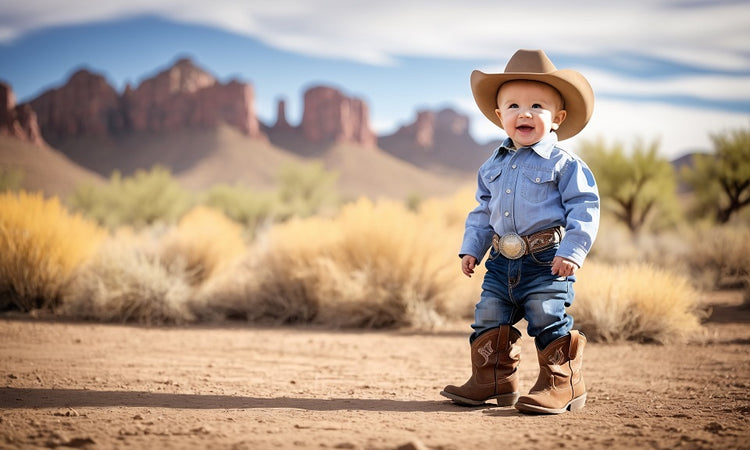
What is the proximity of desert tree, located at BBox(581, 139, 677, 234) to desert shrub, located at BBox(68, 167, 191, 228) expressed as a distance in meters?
17.0

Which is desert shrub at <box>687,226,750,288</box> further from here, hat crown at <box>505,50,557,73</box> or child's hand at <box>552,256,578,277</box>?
child's hand at <box>552,256,578,277</box>

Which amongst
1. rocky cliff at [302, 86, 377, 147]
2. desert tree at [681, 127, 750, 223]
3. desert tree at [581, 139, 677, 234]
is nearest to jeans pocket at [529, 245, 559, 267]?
desert tree at [581, 139, 677, 234]

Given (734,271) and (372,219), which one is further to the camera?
(734,271)

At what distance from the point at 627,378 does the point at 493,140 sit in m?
128

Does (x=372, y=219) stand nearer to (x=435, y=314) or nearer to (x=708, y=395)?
(x=435, y=314)

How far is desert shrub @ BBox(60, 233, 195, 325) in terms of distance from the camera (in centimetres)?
825

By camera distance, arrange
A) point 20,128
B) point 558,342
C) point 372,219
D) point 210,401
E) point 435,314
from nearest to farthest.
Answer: point 558,342, point 210,401, point 435,314, point 372,219, point 20,128

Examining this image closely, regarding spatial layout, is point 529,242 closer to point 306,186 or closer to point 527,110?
point 527,110

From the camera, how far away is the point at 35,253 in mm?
8578

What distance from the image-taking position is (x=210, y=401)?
408 centimetres

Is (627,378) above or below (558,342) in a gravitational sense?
A: below

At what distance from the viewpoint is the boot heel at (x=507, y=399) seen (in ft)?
13.1

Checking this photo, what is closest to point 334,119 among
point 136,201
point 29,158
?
point 29,158

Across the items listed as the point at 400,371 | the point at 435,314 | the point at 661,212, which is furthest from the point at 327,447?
the point at 661,212
